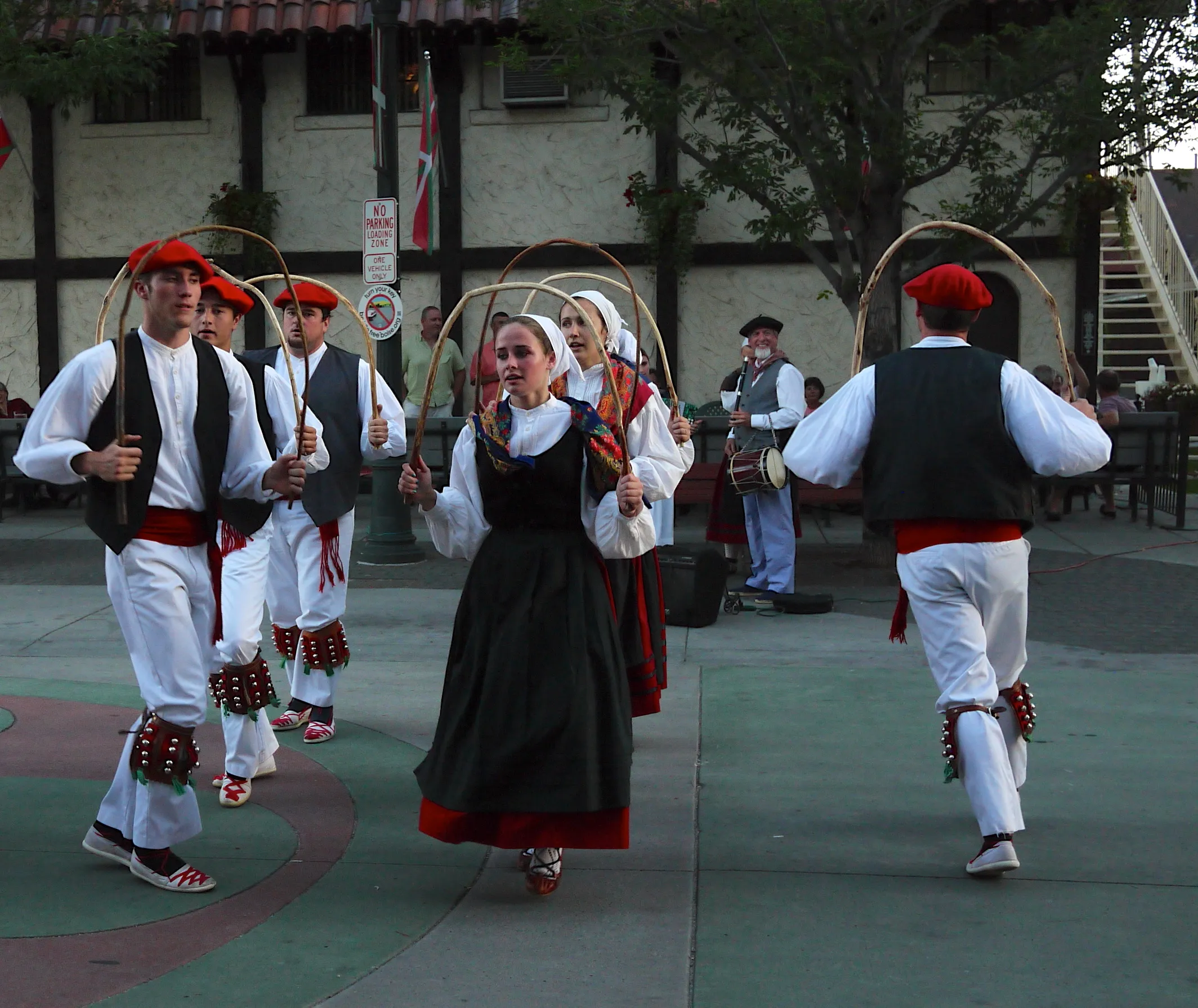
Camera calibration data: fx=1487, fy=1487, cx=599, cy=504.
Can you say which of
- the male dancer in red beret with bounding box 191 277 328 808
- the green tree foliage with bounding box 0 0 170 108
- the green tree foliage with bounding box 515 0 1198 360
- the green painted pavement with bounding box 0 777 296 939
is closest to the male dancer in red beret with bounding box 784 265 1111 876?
the male dancer in red beret with bounding box 191 277 328 808

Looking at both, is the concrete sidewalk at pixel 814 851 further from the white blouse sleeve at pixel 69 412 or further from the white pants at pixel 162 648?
the white blouse sleeve at pixel 69 412

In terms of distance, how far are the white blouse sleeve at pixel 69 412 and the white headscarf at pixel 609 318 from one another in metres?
1.97

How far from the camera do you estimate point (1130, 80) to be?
10352 millimetres

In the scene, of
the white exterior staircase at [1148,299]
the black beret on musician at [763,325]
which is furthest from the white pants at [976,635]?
the white exterior staircase at [1148,299]

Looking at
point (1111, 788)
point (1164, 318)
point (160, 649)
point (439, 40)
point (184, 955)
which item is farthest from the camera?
point (1164, 318)

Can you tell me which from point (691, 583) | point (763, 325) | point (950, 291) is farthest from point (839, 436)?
point (763, 325)

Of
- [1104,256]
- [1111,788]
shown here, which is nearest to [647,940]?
[1111,788]

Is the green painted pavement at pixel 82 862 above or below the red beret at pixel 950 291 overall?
below

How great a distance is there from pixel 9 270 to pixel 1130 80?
41.1 feet

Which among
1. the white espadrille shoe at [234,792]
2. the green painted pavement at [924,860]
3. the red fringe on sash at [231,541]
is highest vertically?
the red fringe on sash at [231,541]

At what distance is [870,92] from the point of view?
406 inches

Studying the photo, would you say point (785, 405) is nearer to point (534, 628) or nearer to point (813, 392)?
point (813, 392)

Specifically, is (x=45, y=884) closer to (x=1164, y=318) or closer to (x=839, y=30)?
(x=839, y=30)

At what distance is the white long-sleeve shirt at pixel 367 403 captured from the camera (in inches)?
245
